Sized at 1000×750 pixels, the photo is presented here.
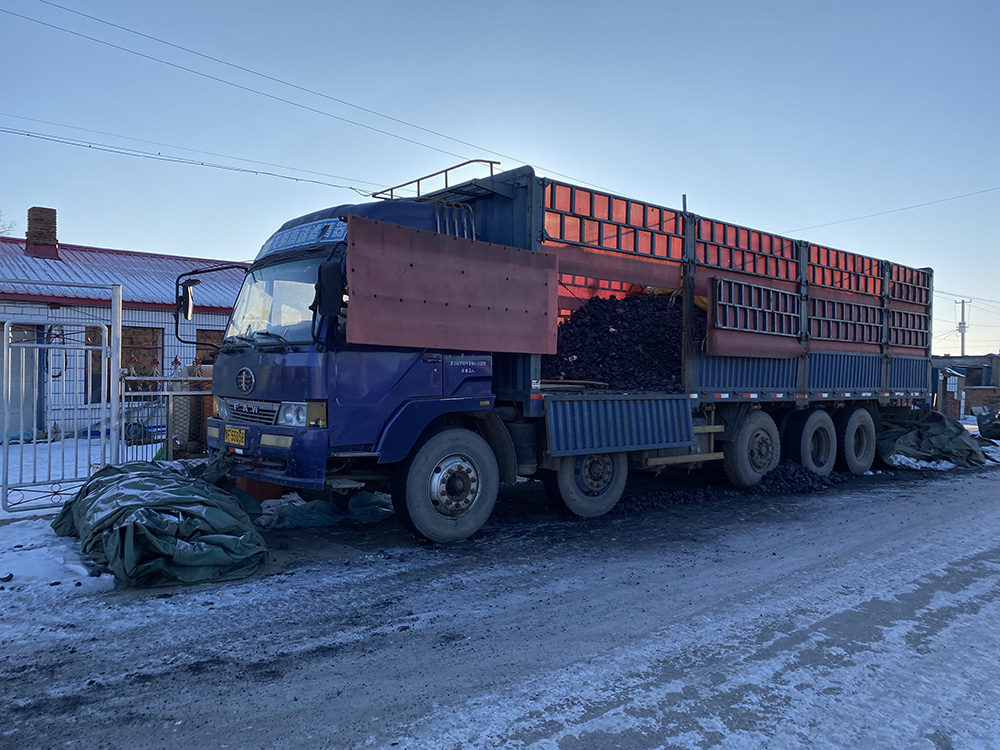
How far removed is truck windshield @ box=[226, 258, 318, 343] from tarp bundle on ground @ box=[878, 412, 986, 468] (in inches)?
466

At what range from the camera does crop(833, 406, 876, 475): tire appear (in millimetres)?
12273

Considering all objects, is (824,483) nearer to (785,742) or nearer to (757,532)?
(757,532)

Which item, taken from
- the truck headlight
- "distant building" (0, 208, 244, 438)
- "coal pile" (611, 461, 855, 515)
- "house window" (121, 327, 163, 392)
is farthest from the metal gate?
"coal pile" (611, 461, 855, 515)

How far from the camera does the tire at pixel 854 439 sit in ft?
40.3

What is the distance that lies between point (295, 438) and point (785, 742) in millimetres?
4210

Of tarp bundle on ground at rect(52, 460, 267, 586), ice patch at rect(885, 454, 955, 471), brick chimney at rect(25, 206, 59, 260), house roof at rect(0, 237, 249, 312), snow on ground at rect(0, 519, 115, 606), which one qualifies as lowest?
snow on ground at rect(0, 519, 115, 606)

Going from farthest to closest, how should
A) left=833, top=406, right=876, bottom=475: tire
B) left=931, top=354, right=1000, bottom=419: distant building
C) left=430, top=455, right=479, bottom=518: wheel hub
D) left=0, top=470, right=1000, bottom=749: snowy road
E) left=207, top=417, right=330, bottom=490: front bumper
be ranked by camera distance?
left=931, top=354, right=1000, bottom=419: distant building
left=833, top=406, right=876, bottom=475: tire
left=430, top=455, right=479, bottom=518: wheel hub
left=207, top=417, right=330, bottom=490: front bumper
left=0, top=470, right=1000, bottom=749: snowy road

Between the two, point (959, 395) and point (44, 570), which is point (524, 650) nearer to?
point (44, 570)

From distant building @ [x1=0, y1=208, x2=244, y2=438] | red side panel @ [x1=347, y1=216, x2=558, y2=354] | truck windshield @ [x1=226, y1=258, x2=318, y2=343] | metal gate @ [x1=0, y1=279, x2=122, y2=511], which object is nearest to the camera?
red side panel @ [x1=347, y1=216, x2=558, y2=354]

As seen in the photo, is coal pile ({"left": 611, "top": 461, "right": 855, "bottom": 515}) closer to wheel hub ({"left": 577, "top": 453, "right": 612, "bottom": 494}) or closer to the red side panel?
wheel hub ({"left": 577, "top": 453, "right": 612, "bottom": 494})

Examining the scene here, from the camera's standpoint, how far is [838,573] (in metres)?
5.93

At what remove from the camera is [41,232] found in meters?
18.9

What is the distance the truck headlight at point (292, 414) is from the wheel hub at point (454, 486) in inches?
52.5

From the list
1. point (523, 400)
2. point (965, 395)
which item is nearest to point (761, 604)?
point (523, 400)
